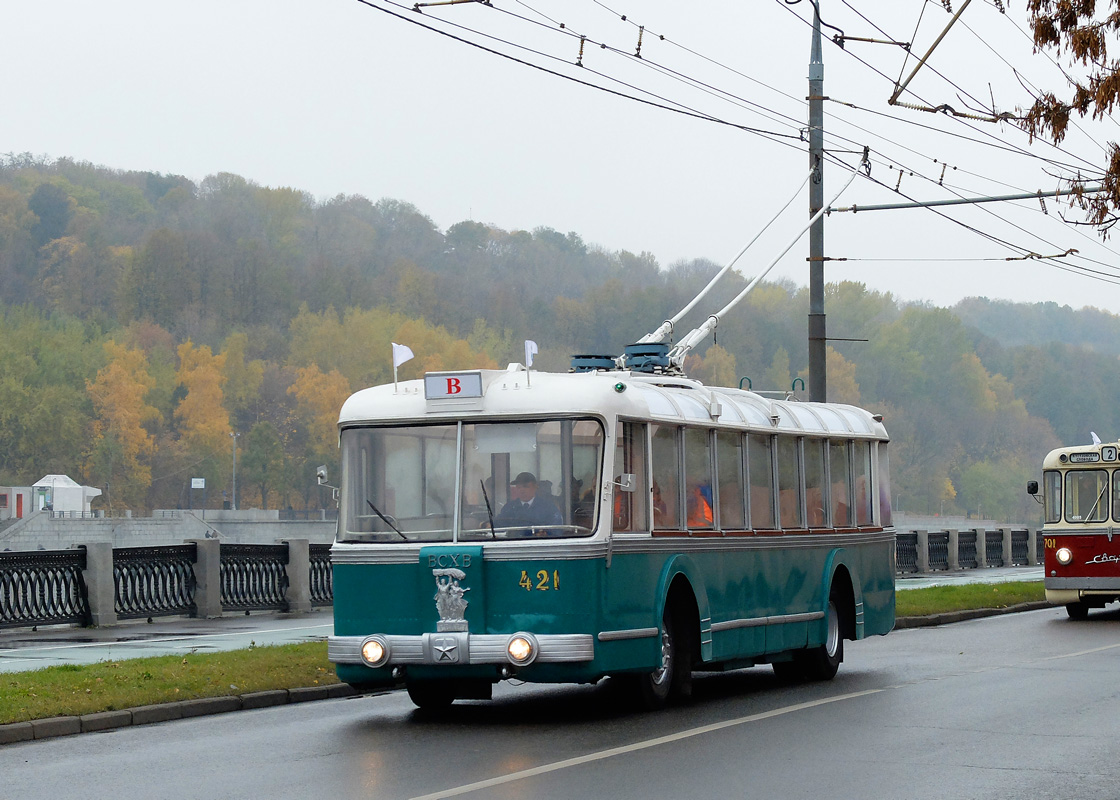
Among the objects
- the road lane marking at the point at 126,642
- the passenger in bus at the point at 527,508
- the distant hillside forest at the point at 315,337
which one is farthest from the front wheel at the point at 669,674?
the distant hillside forest at the point at 315,337

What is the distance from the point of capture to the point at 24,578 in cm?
2241

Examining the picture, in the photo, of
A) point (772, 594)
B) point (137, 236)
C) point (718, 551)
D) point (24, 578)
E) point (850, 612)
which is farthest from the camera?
point (137, 236)

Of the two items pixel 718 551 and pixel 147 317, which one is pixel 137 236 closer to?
pixel 147 317

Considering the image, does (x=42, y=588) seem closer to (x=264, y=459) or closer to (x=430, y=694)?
(x=430, y=694)

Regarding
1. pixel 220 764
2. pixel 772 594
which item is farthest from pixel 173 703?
pixel 772 594

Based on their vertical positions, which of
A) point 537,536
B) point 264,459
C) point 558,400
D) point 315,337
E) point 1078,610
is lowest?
point 1078,610

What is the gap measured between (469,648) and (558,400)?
202 cm

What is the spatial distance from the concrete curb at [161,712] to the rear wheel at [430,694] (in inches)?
62.1

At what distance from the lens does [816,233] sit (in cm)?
2559

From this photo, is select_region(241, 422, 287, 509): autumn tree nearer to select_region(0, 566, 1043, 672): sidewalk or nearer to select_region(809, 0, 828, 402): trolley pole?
select_region(0, 566, 1043, 672): sidewalk

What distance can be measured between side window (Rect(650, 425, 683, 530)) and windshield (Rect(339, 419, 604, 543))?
34.4 inches

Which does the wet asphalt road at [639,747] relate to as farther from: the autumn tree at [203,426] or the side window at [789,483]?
the autumn tree at [203,426]

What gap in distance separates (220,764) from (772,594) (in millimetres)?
6338

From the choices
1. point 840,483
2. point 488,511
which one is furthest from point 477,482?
point 840,483
